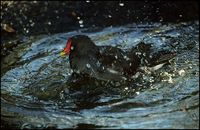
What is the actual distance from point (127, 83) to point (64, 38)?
2809mm

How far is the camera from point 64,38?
911 centimetres

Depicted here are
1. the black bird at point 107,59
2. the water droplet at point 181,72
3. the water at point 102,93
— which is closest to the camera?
the water at point 102,93

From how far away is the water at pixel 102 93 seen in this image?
547 centimetres

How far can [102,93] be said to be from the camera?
636 centimetres

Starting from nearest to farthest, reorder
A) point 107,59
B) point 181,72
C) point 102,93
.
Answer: point 102,93
point 181,72
point 107,59

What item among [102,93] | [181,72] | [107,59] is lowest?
[102,93]

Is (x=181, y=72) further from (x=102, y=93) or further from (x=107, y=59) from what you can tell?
(x=102, y=93)

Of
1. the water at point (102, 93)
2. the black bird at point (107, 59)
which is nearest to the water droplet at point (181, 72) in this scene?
the water at point (102, 93)

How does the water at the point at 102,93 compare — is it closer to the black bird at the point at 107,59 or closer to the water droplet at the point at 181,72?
the water droplet at the point at 181,72

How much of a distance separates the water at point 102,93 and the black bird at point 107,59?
0.42 ft

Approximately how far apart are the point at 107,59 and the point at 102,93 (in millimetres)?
627

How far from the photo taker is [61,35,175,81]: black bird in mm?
6719

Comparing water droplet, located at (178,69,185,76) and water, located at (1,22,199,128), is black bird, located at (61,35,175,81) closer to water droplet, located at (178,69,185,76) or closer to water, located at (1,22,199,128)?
water, located at (1,22,199,128)

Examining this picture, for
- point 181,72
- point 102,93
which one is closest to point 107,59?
point 102,93
